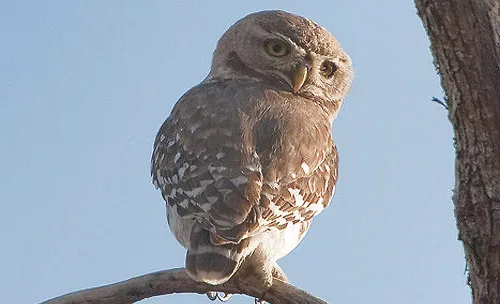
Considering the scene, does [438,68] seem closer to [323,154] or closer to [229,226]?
[229,226]

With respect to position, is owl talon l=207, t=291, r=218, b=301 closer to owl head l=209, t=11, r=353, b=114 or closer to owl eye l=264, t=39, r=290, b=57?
owl head l=209, t=11, r=353, b=114

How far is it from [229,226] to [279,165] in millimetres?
849

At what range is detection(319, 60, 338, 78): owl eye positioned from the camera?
754cm

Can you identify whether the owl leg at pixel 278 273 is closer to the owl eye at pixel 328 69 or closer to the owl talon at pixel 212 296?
the owl talon at pixel 212 296

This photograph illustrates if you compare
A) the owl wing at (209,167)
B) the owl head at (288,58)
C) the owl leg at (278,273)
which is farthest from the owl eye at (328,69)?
the owl leg at (278,273)

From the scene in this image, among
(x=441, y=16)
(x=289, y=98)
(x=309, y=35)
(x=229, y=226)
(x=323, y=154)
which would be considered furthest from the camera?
(x=309, y=35)

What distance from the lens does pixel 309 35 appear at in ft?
24.2

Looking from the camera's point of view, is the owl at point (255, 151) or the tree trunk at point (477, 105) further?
the owl at point (255, 151)

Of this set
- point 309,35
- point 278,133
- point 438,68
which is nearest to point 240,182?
point 278,133

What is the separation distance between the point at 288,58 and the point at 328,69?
50 cm

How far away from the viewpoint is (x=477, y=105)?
355 cm

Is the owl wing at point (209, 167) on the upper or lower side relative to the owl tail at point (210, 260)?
upper

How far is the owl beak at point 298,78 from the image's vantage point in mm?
7098

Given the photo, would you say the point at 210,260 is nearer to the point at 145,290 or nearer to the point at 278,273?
the point at 145,290
